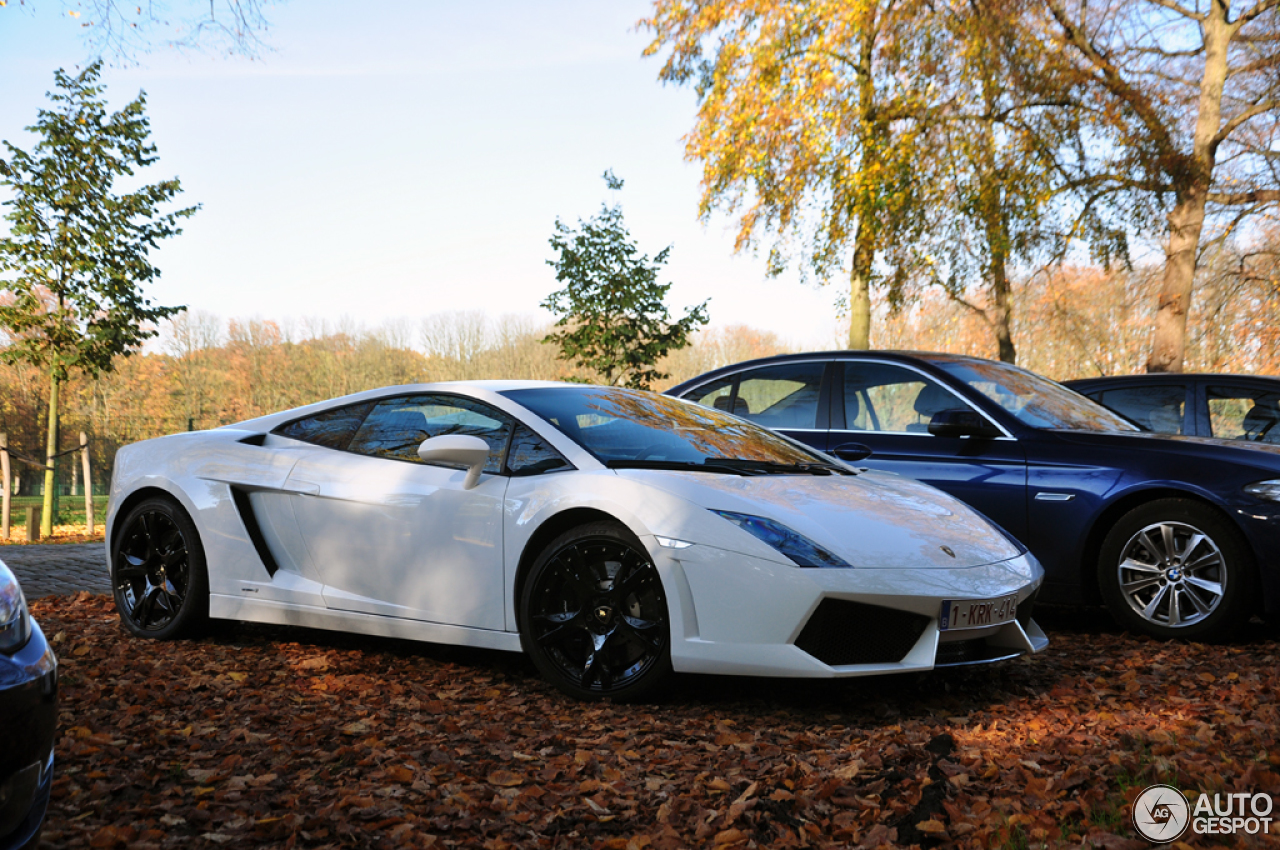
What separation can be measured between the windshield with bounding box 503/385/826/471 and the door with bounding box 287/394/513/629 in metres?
0.33

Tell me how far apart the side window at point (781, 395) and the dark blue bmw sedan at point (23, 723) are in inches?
197

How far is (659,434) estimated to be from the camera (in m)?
4.78

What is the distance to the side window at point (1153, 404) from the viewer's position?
7914 millimetres

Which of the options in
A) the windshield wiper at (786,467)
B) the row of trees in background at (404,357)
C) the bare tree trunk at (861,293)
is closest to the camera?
the windshield wiper at (786,467)

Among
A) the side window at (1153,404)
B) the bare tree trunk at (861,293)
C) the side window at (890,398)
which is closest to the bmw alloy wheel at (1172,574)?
the side window at (890,398)

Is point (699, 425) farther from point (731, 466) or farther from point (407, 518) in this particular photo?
point (407, 518)

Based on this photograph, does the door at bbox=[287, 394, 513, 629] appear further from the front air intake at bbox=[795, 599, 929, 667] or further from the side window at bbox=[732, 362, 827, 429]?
the side window at bbox=[732, 362, 827, 429]

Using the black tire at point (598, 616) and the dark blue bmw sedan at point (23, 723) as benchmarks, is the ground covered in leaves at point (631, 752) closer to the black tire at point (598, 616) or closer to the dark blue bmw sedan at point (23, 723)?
the black tire at point (598, 616)

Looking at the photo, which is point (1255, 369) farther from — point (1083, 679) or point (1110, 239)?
point (1083, 679)

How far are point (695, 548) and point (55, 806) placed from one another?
7.20 feet

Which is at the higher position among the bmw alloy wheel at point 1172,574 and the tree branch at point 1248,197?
the tree branch at point 1248,197

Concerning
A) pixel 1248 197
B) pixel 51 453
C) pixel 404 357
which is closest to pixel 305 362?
pixel 404 357

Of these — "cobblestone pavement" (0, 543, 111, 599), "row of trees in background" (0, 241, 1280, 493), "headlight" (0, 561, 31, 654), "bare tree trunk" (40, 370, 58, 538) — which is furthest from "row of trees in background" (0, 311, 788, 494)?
"headlight" (0, 561, 31, 654)

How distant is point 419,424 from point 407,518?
55cm
